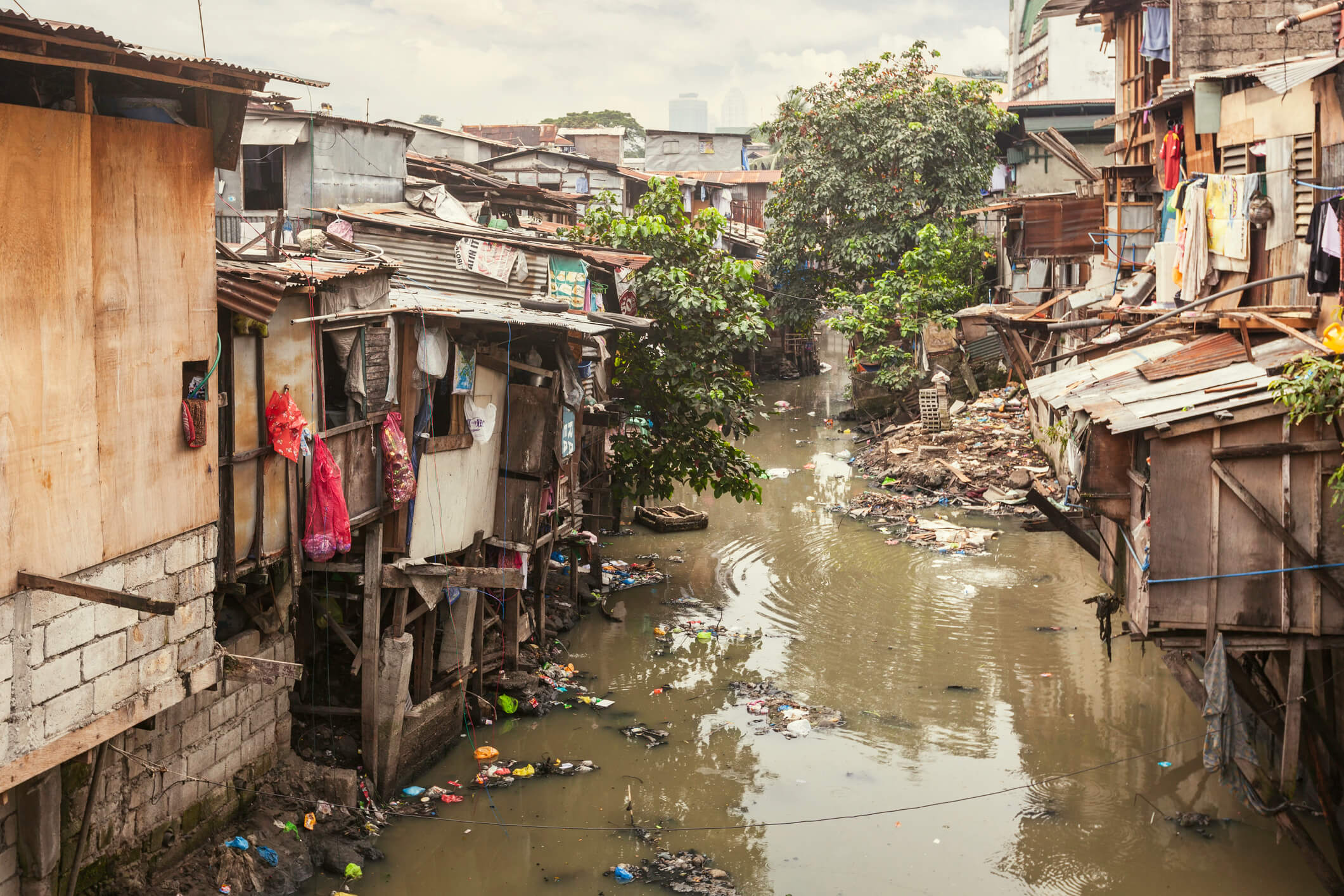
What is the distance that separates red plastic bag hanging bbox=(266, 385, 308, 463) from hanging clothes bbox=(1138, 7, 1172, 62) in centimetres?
1334

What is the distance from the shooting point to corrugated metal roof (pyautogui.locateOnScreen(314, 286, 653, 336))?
970 centimetres

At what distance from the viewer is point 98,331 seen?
5910 mm

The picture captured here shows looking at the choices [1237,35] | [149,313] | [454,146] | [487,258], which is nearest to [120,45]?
[149,313]

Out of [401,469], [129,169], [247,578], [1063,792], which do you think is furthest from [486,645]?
[129,169]

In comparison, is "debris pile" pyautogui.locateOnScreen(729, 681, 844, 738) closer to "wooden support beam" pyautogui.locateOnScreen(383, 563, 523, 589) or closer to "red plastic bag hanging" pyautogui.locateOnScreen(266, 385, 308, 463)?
"wooden support beam" pyautogui.locateOnScreen(383, 563, 523, 589)

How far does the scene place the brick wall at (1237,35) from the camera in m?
14.4

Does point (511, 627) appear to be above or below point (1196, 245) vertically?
below

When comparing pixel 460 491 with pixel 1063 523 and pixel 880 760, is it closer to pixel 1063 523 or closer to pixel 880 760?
pixel 880 760

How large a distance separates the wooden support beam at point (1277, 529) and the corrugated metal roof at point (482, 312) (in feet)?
19.6

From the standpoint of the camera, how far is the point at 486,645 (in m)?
12.0

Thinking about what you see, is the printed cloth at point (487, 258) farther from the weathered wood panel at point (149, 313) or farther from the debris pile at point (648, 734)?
the weathered wood panel at point (149, 313)

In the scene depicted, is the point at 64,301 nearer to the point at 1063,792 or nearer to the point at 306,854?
the point at 306,854

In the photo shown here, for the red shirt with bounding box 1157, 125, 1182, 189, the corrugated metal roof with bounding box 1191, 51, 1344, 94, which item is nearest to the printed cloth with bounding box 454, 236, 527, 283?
the corrugated metal roof with bounding box 1191, 51, 1344, 94

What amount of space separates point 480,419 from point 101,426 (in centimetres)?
510
